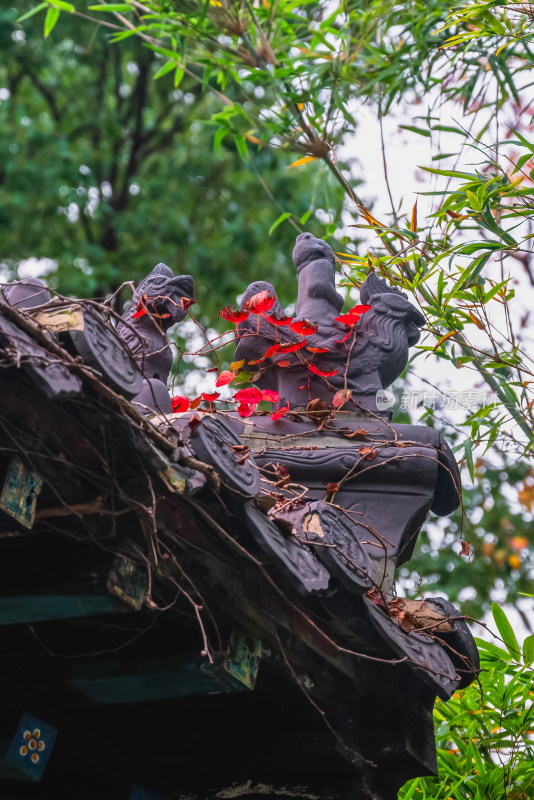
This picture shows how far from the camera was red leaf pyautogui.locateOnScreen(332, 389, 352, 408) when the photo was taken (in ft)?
10.9

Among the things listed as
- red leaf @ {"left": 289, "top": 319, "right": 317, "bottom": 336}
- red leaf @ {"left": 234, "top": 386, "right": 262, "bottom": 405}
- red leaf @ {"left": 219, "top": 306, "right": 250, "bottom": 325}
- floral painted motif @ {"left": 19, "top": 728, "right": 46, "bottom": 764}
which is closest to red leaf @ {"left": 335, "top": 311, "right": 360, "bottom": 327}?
red leaf @ {"left": 289, "top": 319, "right": 317, "bottom": 336}

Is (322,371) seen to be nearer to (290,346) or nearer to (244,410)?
(290,346)

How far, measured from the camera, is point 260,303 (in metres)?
3.37

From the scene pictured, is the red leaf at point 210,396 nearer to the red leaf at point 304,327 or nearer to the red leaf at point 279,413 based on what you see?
the red leaf at point 279,413

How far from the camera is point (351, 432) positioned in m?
3.24

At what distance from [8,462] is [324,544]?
72 centimetres

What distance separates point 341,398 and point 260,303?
0.38 metres

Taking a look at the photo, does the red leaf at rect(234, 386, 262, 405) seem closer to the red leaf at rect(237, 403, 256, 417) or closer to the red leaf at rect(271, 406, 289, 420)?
the red leaf at rect(237, 403, 256, 417)

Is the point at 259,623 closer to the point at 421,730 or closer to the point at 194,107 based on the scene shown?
the point at 421,730

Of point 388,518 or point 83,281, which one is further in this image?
point 83,281

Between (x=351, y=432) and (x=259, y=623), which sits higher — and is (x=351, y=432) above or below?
above

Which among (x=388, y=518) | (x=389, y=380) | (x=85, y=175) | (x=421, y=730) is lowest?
(x=421, y=730)

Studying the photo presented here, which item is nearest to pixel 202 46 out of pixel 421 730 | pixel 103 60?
pixel 421 730

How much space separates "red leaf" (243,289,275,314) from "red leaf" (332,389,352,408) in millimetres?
340
